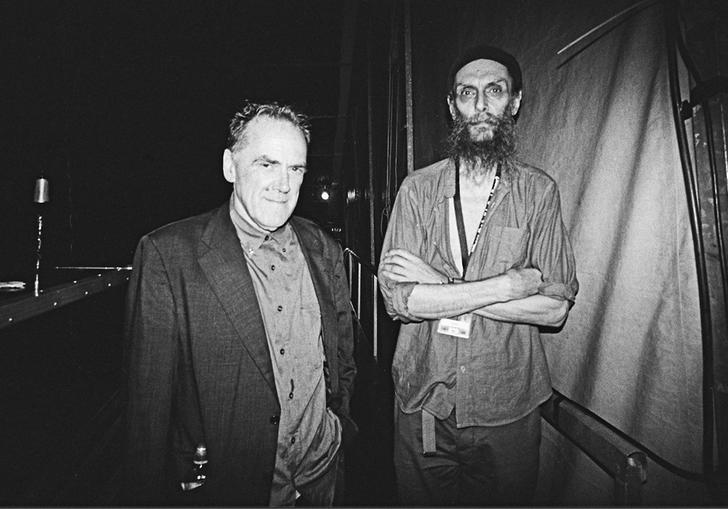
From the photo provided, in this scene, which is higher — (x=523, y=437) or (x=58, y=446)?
(x=523, y=437)

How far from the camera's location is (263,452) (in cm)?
138

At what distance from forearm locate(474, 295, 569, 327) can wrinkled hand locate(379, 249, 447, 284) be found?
0.71 ft

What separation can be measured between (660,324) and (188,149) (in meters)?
9.44

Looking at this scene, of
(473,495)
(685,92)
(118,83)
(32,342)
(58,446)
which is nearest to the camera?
(685,92)

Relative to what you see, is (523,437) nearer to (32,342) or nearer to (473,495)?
(473,495)

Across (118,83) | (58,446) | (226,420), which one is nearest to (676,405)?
(226,420)

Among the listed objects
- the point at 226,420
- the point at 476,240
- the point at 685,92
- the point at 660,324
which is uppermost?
the point at 685,92

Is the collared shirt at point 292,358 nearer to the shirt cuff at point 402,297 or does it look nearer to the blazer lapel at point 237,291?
the blazer lapel at point 237,291

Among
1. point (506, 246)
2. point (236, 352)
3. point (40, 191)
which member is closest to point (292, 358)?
point (236, 352)

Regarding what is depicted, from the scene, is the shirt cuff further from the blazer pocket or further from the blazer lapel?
the blazer lapel

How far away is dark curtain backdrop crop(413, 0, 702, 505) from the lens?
1.33 metres

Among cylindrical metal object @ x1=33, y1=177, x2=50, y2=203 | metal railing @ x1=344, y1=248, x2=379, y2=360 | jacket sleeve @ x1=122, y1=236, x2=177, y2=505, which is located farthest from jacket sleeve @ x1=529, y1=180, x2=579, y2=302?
cylindrical metal object @ x1=33, y1=177, x2=50, y2=203

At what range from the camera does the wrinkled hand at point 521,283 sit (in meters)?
1.46

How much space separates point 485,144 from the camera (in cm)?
164
